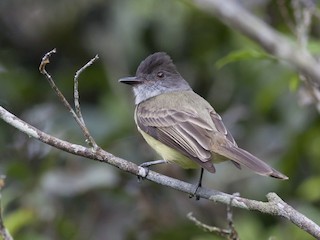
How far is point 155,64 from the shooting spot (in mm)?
5336

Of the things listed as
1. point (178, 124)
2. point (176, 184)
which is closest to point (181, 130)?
point (178, 124)

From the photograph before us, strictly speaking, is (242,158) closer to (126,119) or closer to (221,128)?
(221,128)

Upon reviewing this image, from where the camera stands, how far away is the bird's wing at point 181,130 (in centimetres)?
397

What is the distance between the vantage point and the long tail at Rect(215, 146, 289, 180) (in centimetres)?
360

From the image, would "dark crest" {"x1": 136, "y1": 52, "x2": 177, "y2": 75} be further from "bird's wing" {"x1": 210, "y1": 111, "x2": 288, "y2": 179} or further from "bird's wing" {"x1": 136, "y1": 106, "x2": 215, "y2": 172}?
"bird's wing" {"x1": 210, "y1": 111, "x2": 288, "y2": 179}

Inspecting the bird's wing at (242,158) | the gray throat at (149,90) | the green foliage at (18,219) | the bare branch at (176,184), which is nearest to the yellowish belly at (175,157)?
the bird's wing at (242,158)

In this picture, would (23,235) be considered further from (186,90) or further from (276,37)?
(276,37)

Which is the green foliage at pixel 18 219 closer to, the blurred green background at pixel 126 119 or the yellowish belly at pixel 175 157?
the blurred green background at pixel 126 119

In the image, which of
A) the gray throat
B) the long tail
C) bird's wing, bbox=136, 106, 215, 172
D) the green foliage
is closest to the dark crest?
the gray throat

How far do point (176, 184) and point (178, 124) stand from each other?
0.92 m

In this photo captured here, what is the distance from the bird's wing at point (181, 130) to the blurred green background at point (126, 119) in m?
0.70

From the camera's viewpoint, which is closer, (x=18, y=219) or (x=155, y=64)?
(x=18, y=219)

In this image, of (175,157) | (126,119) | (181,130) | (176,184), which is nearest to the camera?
(176,184)

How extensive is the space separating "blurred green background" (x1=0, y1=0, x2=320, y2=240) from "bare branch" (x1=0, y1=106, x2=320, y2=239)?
1.44m
